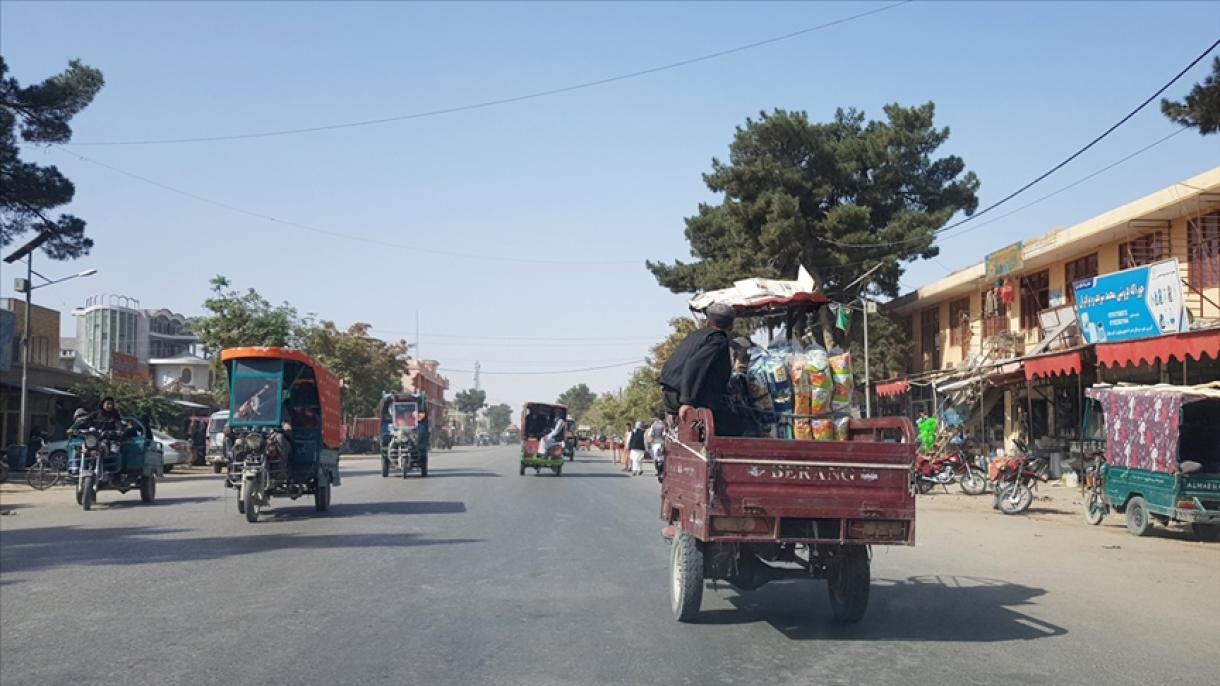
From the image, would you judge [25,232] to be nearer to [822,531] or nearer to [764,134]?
[764,134]

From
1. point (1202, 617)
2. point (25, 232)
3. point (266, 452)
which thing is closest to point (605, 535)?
point (266, 452)

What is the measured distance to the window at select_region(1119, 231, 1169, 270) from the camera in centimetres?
2391

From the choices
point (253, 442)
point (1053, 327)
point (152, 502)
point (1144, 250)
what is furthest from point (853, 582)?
point (1053, 327)

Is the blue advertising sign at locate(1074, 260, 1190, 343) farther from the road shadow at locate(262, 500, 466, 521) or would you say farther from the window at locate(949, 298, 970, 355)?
the road shadow at locate(262, 500, 466, 521)

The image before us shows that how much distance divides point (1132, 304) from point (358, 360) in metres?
59.5

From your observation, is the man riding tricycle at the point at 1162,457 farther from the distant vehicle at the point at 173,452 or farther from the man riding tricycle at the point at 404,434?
the distant vehicle at the point at 173,452

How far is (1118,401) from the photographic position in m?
17.0

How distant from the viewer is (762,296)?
9516 millimetres

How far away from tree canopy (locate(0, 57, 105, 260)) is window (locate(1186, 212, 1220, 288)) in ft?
95.6

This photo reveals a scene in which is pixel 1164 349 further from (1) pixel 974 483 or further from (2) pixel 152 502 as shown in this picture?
(2) pixel 152 502

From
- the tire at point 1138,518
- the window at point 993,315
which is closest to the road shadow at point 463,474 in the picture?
the window at point 993,315

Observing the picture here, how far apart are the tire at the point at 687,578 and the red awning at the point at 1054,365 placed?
1655 centimetres

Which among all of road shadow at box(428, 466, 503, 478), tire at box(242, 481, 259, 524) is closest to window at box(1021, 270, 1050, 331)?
road shadow at box(428, 466, 503, 478)

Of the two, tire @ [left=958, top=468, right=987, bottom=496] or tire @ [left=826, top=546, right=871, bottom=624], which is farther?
tire @ [left=958, top=468, right=987, bottom=496]
